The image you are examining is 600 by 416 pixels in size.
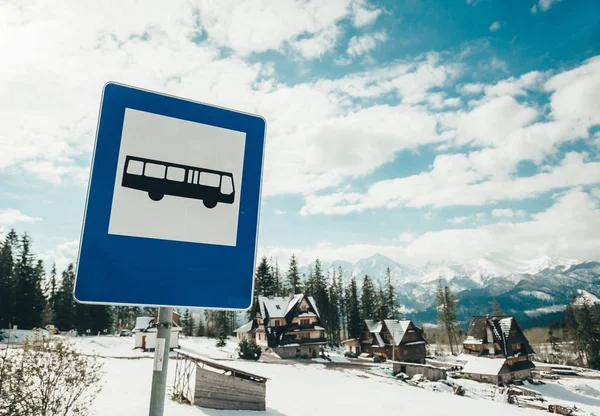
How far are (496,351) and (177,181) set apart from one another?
7024 cm

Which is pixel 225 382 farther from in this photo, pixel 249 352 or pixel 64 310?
pixel 64 310

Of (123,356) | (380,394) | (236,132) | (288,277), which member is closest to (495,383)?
(380,394)

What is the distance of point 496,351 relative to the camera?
5816 centimetres

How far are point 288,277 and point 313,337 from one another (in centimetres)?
2628

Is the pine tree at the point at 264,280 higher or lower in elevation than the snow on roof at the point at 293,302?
higher

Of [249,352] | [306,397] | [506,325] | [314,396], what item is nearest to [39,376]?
[306,397]

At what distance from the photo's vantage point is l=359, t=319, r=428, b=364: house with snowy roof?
59438 mm

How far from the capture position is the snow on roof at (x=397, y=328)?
196ft

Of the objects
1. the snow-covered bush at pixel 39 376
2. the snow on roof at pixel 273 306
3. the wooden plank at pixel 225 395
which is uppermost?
the snow-covered bush at pixel 39 376

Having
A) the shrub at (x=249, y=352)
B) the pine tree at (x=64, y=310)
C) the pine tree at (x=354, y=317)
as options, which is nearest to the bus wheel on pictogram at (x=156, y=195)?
the shrub at (x=249, y=352)

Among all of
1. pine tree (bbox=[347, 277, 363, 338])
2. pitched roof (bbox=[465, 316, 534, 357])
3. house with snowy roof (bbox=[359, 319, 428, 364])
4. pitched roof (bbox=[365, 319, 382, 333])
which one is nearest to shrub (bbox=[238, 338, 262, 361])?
house with snowy roof (bbox=[359, 319, 428, 364])

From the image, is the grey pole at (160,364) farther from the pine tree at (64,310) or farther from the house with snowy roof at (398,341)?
the pine tree at (64,310)

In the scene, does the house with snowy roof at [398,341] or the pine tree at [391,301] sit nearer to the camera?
the house with snowy roof at [398,341]

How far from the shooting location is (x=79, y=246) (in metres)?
2.11
